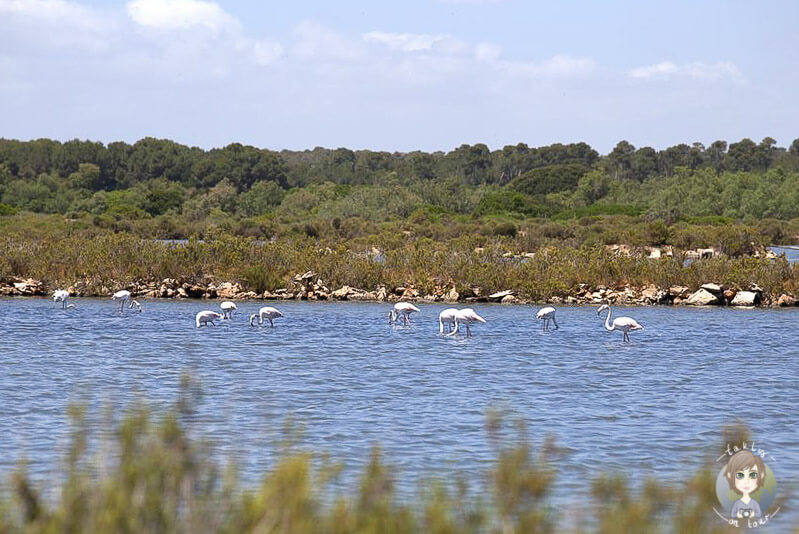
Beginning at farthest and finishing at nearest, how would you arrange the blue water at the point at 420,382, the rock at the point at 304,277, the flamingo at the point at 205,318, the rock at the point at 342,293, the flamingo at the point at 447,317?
the rock at the point at 304,277, the rock at the point at 342,293, the flamingo at the point at 205,318, the flamingo at the point at 447,317, the blue water at the point at 420,382

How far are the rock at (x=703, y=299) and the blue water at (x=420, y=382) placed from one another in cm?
127

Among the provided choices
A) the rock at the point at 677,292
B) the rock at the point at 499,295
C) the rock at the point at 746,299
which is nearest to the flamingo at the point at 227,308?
the rock at the point at 499,295

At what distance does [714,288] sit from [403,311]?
8.56 meters

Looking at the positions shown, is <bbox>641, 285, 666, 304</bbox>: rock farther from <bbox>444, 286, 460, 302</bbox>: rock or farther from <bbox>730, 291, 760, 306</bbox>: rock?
<bbox>444, 286, 460, 302</bbox>: rock

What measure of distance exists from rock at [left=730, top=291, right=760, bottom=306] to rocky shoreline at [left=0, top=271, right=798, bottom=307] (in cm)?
2

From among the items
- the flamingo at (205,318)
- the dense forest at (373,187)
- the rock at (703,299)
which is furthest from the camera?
the dense forest at (373,187)

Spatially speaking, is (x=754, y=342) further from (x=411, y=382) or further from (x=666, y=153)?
(x=666, y=153)

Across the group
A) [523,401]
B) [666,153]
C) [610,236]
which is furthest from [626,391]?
[666,153]

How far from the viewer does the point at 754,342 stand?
20.0 meters

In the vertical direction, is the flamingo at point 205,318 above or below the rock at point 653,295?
below

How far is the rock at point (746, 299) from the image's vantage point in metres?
26.2

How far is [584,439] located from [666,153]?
126 m

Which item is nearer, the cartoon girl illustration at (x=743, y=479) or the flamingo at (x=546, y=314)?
the cartoon girl illustration at (x=743, y=479)

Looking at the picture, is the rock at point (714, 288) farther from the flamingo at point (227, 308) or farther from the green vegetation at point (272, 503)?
the green vegetation at point (272, 503)
